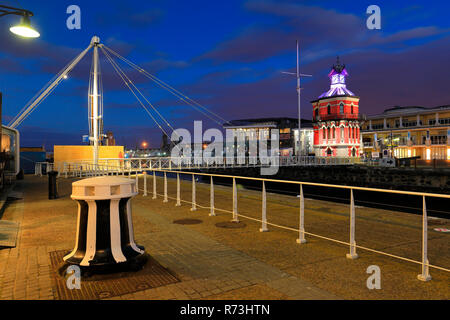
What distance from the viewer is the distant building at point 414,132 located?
5597cm

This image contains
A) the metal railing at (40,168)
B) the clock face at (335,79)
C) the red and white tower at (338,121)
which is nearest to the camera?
the metal railing at (40,168)

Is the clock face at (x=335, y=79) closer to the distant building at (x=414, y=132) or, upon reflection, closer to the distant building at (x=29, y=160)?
the distant building at (x=414, y=132)

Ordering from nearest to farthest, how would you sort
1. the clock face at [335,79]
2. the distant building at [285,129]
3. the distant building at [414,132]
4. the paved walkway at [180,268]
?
1. the paved walkway at [180,268]
2. the distant building at [414,132]
3. the clock face at [335,79]
4. the distant building at [285,129]

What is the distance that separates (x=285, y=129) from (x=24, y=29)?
9189cm

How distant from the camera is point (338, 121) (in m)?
59.0

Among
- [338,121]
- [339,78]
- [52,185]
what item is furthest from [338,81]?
[52,185]

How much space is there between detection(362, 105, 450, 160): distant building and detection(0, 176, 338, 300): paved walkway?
49.9 m

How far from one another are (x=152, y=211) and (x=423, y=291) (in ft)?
24.5

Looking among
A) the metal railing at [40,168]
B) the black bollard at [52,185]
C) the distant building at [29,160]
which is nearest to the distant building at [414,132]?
the metal railing at [40,168]

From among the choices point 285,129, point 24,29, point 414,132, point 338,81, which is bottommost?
point 24,29

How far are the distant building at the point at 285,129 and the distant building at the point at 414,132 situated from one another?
16.5 meters

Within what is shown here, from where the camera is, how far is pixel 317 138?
205 feet

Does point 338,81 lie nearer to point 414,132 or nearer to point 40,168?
point 414,132
